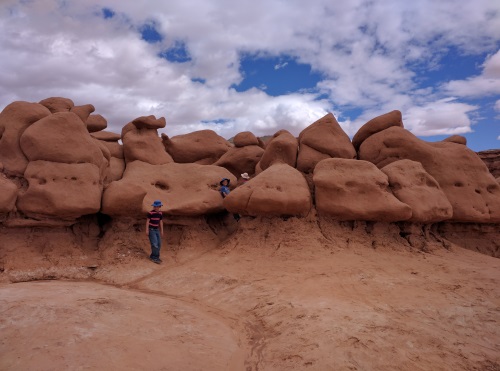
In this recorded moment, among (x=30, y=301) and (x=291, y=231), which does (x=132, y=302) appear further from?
(x=291, y=231)

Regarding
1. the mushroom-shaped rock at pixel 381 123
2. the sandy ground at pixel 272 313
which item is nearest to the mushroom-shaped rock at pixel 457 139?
the mushroom-shaped rock at pixel 381 123

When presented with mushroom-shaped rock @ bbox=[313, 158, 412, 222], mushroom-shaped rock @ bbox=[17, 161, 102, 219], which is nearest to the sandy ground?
mushroom-shaped rock @ bbox=[313, 158, 412, 222]

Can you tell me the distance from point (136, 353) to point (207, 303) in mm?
1868

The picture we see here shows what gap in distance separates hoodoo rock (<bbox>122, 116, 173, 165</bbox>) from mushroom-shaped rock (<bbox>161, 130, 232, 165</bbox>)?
541 millimetres

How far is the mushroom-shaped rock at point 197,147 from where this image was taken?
1000 centimetres

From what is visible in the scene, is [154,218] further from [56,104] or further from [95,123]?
[95,123]

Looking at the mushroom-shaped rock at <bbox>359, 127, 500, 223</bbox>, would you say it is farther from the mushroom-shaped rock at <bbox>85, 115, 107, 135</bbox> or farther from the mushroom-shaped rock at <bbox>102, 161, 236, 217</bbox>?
the mushroom-shaped rock at <bbox>85, 115, 107, 135</bbox>

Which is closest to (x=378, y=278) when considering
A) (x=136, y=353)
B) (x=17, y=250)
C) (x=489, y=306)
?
(x=489, y=306)

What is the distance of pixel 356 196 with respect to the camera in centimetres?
694

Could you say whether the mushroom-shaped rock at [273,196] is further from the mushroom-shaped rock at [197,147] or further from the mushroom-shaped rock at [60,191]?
the mushroom-shaped rock at [197,147]

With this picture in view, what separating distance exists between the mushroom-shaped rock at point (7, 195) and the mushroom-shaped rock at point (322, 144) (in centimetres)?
521

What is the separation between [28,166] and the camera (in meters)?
6.89

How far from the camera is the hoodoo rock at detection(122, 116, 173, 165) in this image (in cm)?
889

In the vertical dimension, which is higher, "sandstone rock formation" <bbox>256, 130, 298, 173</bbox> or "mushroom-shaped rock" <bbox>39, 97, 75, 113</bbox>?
"mushroom-shaped rock" <bbox>39, 97, 75, 113</bbox>
